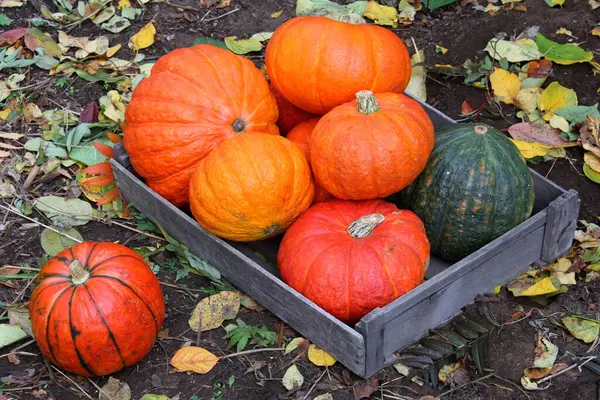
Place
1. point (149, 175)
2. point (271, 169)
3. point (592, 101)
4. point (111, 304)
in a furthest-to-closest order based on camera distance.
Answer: point (592, 101), point (149, 175), point (271, 169), point (111, 304)

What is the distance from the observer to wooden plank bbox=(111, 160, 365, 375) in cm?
320

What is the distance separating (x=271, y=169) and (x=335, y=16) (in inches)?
36.8

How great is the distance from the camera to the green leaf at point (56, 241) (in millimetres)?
3979

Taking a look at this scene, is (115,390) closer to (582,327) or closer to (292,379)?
(292,379)

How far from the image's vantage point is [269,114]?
3803 mm

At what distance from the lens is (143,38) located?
5.23 metres

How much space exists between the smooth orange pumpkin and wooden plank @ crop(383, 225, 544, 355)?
26.8 inches

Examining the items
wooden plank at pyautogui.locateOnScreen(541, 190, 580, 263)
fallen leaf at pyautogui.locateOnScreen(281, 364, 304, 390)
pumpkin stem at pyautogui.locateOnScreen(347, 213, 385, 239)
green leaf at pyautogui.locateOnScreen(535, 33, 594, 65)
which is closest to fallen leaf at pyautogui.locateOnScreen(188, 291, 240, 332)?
fallen leaf at pyautogui.locateOnScreen(281, 364, 304, 390)

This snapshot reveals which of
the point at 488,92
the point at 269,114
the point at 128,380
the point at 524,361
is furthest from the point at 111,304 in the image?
the point at 488,92

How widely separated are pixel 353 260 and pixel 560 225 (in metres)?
1.06

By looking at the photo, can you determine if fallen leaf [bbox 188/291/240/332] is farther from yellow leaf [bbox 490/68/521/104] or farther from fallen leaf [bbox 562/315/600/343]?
yellow leaf [bbox 490/68/521/104]

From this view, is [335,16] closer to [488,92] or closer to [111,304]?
[488,92]

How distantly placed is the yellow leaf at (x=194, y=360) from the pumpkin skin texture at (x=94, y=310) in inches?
5.8

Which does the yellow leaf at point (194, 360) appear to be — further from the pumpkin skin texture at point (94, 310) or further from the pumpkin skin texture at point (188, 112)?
the pumpkin skin texture at point (188, 112)
